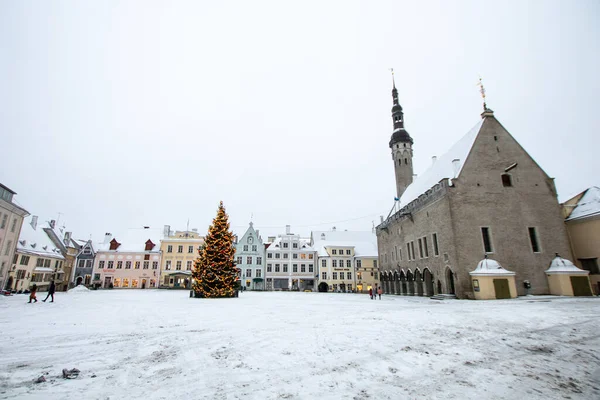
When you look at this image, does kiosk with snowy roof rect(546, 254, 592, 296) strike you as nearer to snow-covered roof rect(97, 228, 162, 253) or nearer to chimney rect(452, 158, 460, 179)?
chimney rect(452, 158, 460, 179)

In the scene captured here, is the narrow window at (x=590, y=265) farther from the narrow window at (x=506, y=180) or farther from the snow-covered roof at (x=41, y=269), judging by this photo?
the snow-covered roof at (x=41, y=269)

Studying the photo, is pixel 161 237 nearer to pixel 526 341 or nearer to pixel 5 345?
pixel 5 345

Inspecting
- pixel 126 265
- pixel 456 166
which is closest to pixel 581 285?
pixel 456 166

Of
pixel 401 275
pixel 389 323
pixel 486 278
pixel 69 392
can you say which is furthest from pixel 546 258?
pixel 69 392

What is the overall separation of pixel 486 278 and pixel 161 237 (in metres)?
61.7

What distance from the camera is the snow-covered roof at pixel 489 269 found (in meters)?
25.2

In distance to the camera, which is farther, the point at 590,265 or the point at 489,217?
the point at 489,217

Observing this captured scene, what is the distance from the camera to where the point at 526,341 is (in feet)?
30.2

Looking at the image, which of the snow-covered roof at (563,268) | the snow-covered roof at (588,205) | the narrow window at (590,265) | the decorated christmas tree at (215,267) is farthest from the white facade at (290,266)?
the snow-covered roof at (588,205)

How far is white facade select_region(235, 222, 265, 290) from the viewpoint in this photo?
214ft

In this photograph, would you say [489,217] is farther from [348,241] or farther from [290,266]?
[290,266]

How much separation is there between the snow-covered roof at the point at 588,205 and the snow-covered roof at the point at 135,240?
67926mm

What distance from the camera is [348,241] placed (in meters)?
70.6

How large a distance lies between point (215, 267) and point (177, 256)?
39.2 metres
